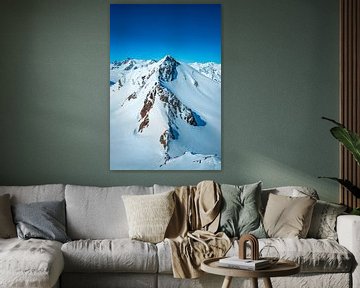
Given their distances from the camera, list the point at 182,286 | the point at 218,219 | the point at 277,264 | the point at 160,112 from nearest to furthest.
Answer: the point at 277,264
the point at 182,286
the point at 218,219
the point at 160,112

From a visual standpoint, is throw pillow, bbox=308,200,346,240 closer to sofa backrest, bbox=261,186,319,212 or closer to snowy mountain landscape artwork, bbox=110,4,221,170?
sofa backrest, bbox=261,186,319,212

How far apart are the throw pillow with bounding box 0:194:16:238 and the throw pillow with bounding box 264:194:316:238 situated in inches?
81.2

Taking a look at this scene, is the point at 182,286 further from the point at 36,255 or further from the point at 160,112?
the point at 160,112

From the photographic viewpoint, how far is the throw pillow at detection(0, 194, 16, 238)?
576 cm

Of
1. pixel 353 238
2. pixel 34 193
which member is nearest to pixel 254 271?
pixel 353 238

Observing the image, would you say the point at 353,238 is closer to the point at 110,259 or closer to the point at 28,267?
the point at 110,259

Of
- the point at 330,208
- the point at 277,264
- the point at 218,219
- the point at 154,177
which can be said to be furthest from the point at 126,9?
the point at 277,264

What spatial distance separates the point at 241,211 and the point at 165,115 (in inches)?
46.5

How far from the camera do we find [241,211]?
600 centimetres

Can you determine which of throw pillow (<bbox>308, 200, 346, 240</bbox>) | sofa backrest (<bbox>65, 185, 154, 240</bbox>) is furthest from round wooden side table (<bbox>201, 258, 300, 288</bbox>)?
sofa backrest (<bbox>65, 185, 154, 240</bbox>)

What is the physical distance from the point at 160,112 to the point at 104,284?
1796 mm

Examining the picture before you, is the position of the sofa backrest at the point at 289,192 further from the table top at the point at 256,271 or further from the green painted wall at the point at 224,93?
the table top at the point at 256,271

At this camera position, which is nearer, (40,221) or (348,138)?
(40,221)

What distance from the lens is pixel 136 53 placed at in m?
6.58
